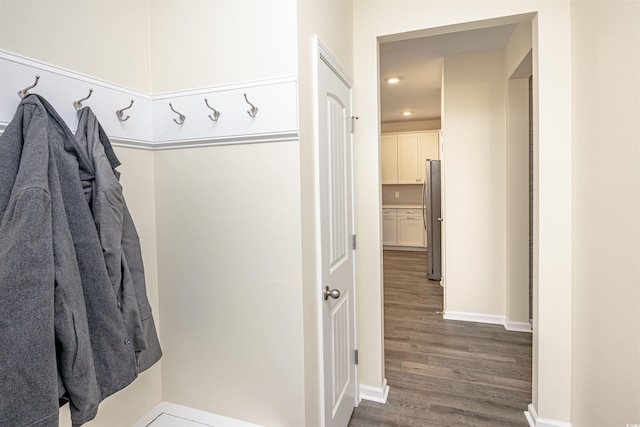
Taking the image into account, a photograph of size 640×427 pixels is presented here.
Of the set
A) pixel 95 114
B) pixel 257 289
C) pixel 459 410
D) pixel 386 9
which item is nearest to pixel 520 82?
pixel 386 9

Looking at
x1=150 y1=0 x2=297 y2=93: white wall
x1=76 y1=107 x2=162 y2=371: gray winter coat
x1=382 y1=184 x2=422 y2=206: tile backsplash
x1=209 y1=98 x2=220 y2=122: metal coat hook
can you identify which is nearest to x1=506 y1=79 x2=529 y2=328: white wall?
x1=150 y1=0 x2=297 y2=93: white wall

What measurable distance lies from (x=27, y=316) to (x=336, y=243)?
123 centimetres

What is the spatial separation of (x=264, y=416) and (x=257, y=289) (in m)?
0.50

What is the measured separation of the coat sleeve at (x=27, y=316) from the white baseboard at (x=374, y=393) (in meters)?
1.89

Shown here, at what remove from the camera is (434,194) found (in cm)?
509

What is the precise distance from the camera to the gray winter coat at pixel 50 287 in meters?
0.76

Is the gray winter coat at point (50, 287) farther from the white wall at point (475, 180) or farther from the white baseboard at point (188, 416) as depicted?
the white wall at point (475, 180)

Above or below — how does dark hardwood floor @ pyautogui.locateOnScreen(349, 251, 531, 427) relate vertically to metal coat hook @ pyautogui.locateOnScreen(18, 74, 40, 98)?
below

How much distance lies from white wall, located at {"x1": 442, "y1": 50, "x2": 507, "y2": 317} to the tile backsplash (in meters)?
3.95

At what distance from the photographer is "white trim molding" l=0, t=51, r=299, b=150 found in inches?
42.8

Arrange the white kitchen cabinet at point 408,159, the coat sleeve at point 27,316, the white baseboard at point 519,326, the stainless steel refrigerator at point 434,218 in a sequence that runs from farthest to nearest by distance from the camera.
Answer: the white kitchen cabinet at point 408,159, the stainless steel refrigerator at point 434,218, the white baseboard at point 519,326, the coat sleeve at point 27,316

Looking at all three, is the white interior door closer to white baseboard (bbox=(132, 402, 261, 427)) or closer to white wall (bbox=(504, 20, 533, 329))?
white baseboard (bbox=(132, 402, 261, 427))

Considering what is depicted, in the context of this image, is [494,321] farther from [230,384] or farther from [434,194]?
[230,384]

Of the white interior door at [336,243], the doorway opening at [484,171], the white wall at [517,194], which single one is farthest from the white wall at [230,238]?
the white wall at [517,194]
